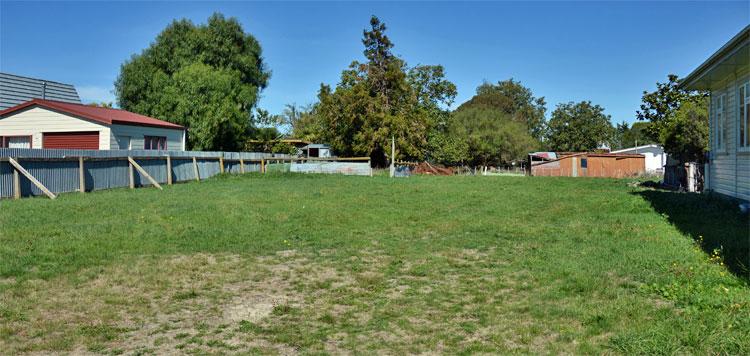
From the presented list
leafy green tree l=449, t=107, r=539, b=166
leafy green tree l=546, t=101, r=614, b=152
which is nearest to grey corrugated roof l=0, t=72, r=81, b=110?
leafy green tree l=449, t=107, r=539, b=166

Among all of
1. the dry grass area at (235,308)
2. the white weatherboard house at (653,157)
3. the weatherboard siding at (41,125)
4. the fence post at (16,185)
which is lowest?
the dry grass area at (235,308)

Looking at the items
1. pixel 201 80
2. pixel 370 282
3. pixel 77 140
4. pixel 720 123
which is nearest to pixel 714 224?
pixel 720 123

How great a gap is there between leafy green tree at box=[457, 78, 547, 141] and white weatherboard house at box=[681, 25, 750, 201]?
274 feet

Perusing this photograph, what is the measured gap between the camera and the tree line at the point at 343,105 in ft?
123

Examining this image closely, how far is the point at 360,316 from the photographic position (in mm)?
5945

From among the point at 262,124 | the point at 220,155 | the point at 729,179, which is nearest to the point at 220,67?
the point at 262,124

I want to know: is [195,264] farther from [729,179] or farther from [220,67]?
[220,67]

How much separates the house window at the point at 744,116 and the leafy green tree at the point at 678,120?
9968 mm

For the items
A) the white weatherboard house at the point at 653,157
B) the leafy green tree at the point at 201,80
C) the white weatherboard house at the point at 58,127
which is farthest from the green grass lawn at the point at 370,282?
the white weatherboard house at the point at 653,157

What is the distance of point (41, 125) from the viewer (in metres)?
26.1

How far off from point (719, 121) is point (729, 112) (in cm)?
160

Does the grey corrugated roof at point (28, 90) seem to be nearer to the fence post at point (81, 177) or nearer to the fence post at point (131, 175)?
the fence post at point (131, 175)

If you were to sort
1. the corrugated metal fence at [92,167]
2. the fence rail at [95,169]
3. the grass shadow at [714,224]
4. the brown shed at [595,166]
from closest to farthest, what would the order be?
the grass shadow at [714,224] → the fence rail at [95,169] → the corrugated metal fence at [92,167] → the brown shed at [595,166]

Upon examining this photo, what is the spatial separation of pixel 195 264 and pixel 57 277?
5.69 feet
